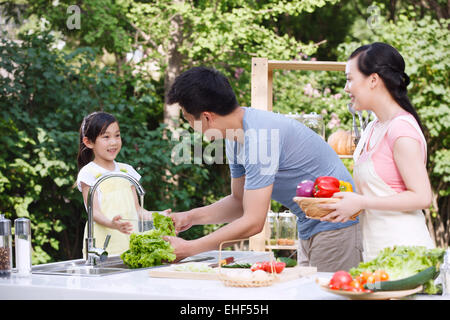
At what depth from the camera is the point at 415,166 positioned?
2.16 metres

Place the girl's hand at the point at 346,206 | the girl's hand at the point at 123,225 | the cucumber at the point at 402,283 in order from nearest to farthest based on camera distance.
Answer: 1. the cucumber at the point at 402,283
2. the girl's hand at the point at 346,206
3. the girl's hand at the point at 123,225

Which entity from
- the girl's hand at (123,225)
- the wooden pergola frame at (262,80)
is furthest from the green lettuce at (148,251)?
the wooden pergola frame at (262,80)

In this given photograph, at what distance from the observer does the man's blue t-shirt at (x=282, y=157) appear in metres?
2.44

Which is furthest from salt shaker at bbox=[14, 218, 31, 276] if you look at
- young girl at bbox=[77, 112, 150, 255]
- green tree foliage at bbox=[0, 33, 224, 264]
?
green tree foliage at bbox=[0, 33, 224, 264]

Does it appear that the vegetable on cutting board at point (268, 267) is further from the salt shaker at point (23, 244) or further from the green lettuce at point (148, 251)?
the salt shaker at point (23, 244)

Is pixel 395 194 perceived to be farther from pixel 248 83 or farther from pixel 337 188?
pixel 248 83

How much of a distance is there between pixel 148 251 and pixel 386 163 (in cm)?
99

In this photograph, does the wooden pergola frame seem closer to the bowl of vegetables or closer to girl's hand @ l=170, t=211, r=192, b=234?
girl's hand @ l=170, t=211, r=192, b=234

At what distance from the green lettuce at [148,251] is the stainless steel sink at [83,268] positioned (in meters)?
0.06

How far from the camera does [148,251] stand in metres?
2.60

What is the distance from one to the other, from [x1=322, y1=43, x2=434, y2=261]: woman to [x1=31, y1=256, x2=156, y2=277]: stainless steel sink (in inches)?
35.4

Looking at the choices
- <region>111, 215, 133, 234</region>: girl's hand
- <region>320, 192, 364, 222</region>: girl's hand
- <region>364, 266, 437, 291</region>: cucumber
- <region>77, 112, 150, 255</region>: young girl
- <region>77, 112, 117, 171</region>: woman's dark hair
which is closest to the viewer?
<region>364, 266, 437, 291</region>: cucumber

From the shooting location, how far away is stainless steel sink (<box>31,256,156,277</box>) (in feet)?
8.18

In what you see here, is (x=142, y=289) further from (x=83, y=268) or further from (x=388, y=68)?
(x=388, y=68)
